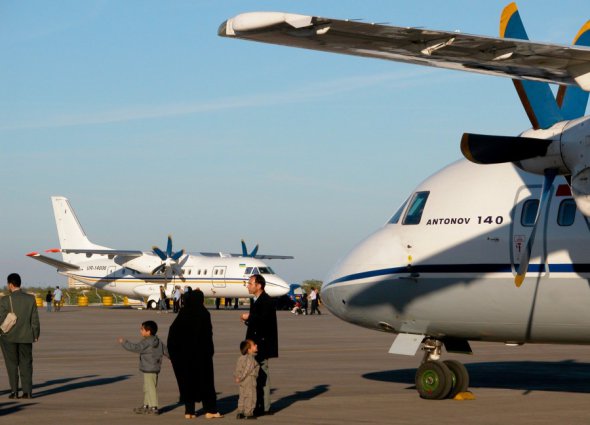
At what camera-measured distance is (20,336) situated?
16.2m

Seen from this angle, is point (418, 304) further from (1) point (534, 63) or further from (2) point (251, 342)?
(1) point (534, 63)

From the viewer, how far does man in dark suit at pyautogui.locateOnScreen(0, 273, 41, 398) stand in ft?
53.2

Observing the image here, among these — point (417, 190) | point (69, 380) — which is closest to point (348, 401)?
point (417, 190)

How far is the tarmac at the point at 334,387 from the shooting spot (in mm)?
14250

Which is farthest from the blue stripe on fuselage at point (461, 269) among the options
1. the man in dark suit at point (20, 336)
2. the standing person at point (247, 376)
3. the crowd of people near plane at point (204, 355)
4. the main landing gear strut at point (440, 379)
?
the man in dark suit at point (20, 336)

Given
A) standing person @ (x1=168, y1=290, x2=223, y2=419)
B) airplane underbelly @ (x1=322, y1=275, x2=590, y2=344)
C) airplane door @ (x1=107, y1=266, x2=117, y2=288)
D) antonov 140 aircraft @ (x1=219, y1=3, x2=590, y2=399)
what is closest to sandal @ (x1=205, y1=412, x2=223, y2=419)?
standing person @ (x1=168, y1=290, x2=223, y2=419)

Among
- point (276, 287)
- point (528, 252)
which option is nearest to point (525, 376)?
point (528, 252)

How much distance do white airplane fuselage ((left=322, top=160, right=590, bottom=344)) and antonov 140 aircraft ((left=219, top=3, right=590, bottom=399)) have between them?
0.05 ft

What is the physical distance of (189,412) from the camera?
46.5ft

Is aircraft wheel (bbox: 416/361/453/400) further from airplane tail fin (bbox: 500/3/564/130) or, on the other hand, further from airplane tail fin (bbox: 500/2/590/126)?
airplane tail fin (bbox: 500/3/564/130)

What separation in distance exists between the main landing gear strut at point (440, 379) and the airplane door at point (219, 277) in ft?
153

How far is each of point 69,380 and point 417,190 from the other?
7.73m

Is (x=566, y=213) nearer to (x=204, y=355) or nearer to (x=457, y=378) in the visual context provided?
(x=457, y=378)

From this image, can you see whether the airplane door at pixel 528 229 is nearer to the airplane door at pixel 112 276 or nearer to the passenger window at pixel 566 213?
the passenger window at pixel 566 213
